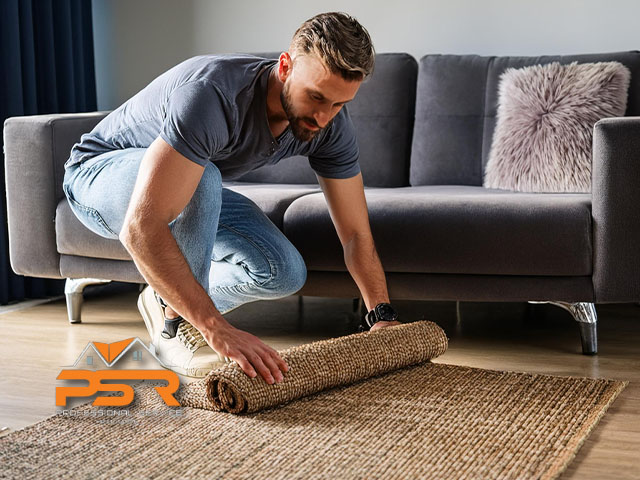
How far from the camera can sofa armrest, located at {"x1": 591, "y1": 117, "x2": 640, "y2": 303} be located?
2.17m

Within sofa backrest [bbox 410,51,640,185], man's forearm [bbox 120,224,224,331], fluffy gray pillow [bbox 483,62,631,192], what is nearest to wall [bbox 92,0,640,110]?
sofa backrest [bbox 410,51,640,185]

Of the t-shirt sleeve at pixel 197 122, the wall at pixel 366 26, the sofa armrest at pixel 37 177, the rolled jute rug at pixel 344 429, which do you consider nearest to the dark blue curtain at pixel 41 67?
the wall at pixel 366 26

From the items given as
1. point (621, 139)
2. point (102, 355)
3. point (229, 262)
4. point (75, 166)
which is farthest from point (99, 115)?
point (621, 139)

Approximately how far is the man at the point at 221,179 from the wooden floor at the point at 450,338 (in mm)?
328

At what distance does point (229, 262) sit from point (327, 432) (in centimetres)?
70

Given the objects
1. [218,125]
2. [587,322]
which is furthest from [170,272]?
[587,322]

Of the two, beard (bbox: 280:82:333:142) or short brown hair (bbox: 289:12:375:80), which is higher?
short brown hair (bbox: 289:12:375:80)

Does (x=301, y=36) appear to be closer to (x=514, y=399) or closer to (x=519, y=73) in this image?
(x=514, y=399)

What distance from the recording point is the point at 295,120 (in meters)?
1.77

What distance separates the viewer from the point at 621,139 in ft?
7.11

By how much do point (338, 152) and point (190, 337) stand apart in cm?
54

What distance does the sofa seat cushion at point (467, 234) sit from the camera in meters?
2.21

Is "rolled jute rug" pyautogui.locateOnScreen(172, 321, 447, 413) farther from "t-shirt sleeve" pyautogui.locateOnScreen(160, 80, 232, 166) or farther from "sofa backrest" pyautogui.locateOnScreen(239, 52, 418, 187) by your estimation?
"sofa backrest" pyautogui.locateOnScreen(239, 52, 418, 187)

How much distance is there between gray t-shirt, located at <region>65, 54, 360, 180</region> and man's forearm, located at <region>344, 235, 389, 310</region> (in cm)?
17
